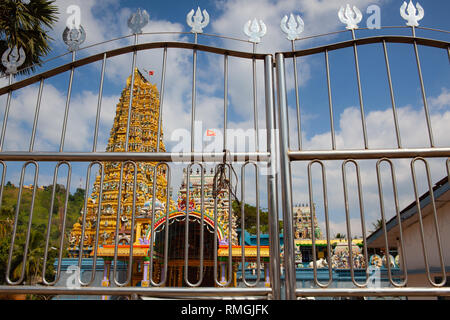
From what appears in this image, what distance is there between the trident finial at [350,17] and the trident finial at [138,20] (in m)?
1.77

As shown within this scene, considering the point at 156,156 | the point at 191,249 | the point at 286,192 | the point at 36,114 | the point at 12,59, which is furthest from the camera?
the point at 191,249

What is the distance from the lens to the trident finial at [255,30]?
301 cm

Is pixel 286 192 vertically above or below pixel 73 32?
below

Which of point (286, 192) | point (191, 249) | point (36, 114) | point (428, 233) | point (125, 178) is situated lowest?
point (191, 249)

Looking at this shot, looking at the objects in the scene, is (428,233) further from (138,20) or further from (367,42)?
(138,20)

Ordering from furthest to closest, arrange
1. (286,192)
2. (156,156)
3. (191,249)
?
(191,249) → (156,156) → (286,192)

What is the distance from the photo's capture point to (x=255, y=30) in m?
3.02

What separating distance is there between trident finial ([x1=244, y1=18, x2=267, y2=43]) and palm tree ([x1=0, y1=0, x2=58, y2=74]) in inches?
276

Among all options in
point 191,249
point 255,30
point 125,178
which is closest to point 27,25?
point 125,178

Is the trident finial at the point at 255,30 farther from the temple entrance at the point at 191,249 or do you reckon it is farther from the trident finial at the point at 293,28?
the temple entrance at the point at 191,249

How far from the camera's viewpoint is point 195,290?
239cm

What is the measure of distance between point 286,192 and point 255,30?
4.88 feet
